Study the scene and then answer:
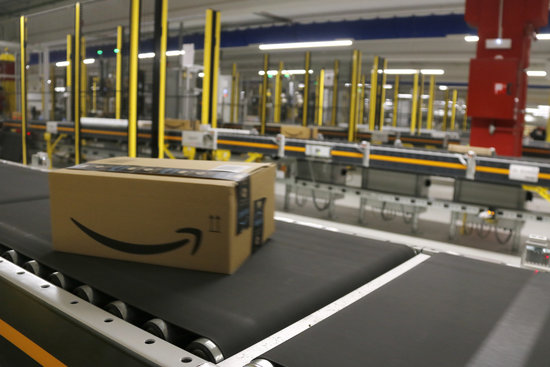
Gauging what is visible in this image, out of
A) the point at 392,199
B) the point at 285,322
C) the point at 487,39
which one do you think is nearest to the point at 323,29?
the point at 487,39

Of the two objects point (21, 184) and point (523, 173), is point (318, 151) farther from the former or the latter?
point (21, 184)

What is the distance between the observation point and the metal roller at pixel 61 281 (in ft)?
4.24

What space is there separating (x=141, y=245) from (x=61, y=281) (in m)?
0.24

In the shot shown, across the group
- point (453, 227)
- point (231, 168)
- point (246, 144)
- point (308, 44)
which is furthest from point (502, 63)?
point (308, 44)

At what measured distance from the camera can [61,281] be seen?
129 cm

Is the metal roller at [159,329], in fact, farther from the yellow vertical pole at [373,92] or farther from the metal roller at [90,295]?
the yellow vertical pole at [373,92]

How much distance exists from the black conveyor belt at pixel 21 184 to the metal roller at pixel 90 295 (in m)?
1.12

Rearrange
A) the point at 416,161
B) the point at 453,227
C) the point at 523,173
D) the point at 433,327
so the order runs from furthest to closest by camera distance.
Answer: the point at 453,227
the point at 416,161
the point at 523,173
the point at 433,327

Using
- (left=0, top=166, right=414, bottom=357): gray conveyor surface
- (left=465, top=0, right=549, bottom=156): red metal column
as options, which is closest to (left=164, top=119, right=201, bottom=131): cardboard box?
(left=465, top=0, right=549, bottom=156): red metal column

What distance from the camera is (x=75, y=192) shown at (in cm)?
143

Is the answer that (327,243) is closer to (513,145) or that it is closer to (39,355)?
(39,355)

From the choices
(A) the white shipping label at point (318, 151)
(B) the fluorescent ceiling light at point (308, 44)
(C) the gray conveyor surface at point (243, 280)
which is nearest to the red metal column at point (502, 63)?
(A) the white shipping label at point (318, 151)

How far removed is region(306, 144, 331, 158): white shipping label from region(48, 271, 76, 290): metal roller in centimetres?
456

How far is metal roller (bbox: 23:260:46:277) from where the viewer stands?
1.40 m
